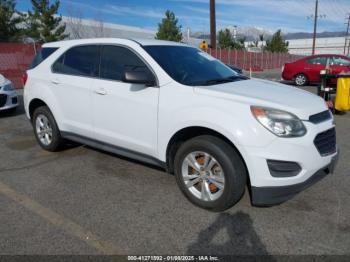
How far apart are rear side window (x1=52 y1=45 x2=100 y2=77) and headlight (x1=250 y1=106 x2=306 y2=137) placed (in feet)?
7.68

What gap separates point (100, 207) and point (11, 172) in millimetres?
1844

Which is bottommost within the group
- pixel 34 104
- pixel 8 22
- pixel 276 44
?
pixel 34 104

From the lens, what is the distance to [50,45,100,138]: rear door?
4613 millimetres

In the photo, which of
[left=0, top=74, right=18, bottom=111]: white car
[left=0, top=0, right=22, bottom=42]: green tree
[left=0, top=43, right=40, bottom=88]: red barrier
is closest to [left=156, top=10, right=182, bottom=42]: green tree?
[left=0, top=0, right=22, bottom=42]: green tree

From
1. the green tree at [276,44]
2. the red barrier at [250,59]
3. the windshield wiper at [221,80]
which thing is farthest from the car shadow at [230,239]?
the green tree at [276,44]

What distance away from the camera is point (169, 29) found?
44.0 meters

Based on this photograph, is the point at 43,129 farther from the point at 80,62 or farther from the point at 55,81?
the point at 80,62

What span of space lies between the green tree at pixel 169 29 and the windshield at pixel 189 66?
40.4 metres

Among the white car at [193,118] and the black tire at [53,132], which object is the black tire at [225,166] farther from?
the black tire at [53,132]

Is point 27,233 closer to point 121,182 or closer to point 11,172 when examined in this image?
point 121,182

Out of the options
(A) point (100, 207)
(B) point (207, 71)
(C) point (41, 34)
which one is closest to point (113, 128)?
(A) point (100, 207)

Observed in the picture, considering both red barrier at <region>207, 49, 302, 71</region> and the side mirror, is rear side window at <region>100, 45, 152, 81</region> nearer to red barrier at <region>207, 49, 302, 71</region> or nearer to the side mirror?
the side mirror

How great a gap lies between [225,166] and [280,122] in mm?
656

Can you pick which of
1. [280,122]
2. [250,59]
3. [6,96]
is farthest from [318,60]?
[250,59]
